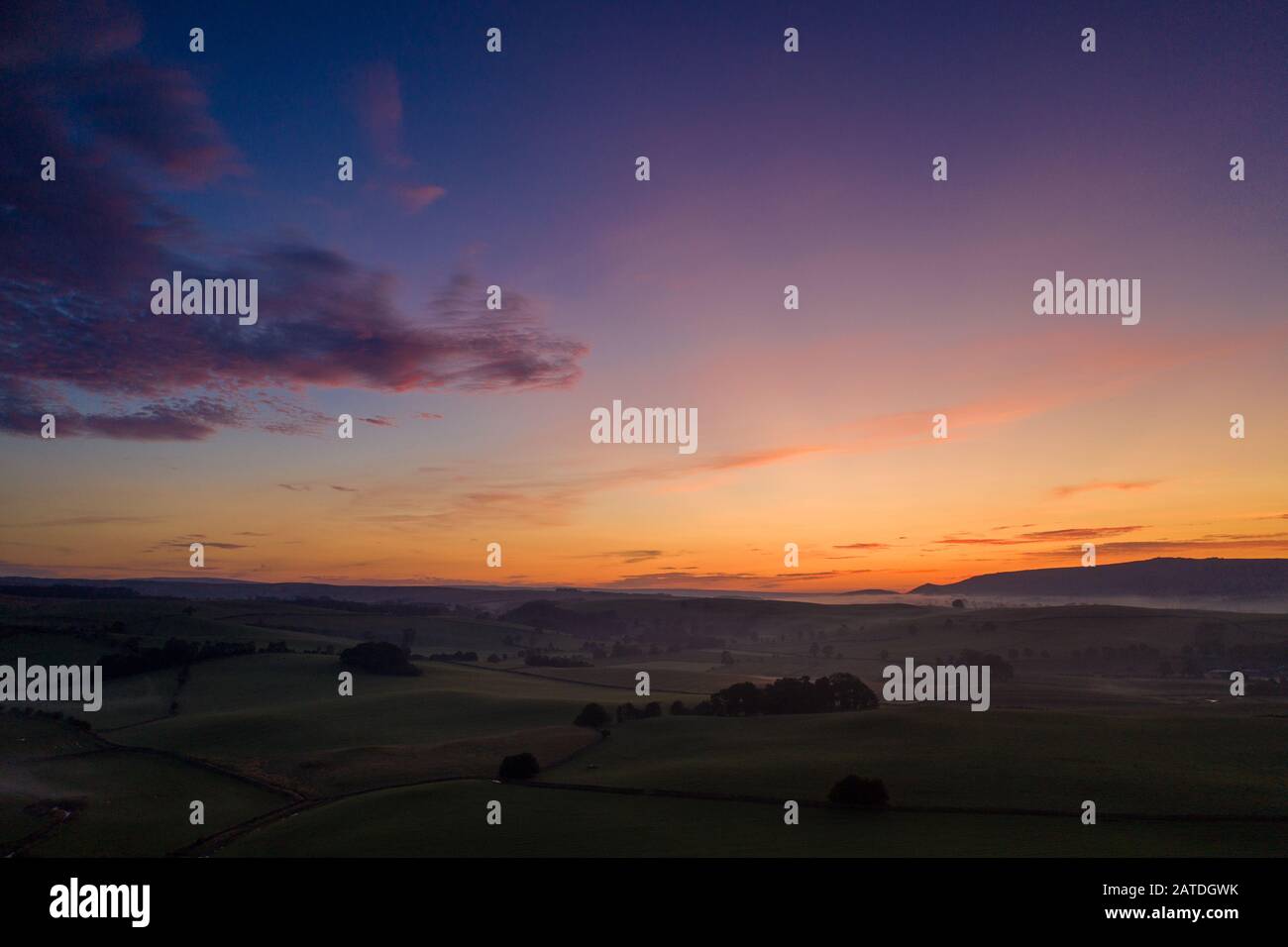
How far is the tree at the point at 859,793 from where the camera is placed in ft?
167

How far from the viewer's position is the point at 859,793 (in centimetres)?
5138

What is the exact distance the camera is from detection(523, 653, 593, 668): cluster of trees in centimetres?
16588

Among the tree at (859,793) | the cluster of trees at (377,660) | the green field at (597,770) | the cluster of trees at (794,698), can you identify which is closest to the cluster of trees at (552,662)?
the cluster of trees at (377,660)

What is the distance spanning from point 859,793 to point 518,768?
1119 inches

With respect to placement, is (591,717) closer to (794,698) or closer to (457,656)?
(794,698)

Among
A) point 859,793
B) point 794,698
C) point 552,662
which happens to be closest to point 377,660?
point 552,662

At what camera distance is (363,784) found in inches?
2381

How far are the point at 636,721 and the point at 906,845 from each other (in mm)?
55488
